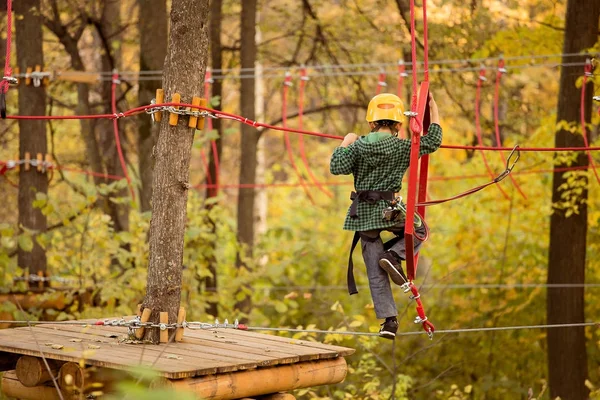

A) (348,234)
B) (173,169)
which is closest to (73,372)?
(173,169)

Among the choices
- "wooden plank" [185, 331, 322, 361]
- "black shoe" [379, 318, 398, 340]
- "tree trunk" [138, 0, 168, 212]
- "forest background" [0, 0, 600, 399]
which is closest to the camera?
"black shoe" [379, 318, 398, 340]

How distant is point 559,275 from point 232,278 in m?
3.68

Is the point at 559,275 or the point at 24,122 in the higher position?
the point at 24,122

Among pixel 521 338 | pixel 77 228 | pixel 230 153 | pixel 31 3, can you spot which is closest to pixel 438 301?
pixel 521 338

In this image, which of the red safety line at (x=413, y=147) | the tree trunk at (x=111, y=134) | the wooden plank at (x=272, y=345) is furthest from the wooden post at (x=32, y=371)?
the tree trunk at (x=111, y=134)

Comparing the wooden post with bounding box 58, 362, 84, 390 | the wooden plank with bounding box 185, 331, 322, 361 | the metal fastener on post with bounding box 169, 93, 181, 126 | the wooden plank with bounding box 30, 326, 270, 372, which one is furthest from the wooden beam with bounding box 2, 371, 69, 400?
the metal fastener on post with bounding box 169, 93, 181, 126

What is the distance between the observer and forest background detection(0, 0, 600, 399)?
10.2 metres

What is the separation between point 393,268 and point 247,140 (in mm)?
8149

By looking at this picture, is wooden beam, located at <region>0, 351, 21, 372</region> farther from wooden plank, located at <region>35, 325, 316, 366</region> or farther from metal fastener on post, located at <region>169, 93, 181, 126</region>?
metal fastener on post, located at <region>169, 93, 181, 126</region>

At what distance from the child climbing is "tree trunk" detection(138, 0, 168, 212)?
5150mm

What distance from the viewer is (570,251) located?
1014cm

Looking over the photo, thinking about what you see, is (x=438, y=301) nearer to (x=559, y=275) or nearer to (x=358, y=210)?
(x=559, y=275)

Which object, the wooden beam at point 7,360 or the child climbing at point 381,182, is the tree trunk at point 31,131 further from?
the child climbing at point 381,182

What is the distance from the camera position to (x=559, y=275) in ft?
33.5
